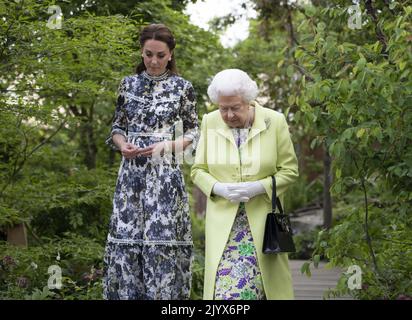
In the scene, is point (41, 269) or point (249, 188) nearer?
point (249, 188)

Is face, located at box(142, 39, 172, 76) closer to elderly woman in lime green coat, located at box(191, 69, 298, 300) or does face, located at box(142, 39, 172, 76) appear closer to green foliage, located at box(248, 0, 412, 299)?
elderly woman in lime green coat, located at box(191, 69, 298, 300)

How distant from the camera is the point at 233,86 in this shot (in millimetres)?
4336

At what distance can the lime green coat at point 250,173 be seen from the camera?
14.4ft

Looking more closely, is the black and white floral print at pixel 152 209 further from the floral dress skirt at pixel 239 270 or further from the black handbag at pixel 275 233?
the black handbag at pixel 275 233

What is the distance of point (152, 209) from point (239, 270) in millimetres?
779

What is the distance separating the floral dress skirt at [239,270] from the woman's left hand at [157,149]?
0.67m

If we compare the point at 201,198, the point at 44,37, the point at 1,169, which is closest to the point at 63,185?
the point at 1,169

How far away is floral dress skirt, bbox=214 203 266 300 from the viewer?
170 inches

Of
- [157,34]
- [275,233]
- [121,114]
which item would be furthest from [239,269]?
[157,34]

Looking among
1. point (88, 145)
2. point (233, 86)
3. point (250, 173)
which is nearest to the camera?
point (233, 86)

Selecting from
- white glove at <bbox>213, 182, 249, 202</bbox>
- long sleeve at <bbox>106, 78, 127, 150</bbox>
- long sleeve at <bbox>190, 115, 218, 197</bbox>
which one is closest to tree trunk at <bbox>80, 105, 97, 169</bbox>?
long sleeve at <bbox>106, 78, 127, 150</bbox>

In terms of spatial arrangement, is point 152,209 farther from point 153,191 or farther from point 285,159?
point 285,159

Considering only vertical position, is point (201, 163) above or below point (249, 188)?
above

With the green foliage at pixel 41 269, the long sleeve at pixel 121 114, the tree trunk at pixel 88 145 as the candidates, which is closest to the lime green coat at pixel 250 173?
the long sleeve at pixel 121 114
